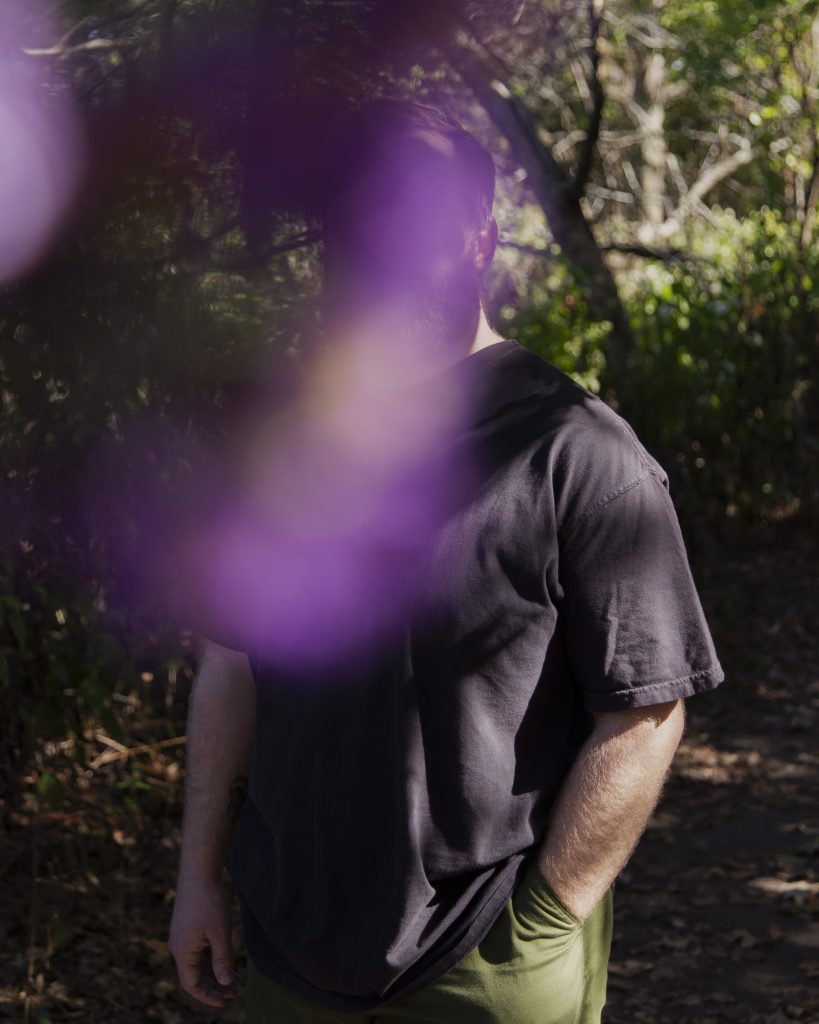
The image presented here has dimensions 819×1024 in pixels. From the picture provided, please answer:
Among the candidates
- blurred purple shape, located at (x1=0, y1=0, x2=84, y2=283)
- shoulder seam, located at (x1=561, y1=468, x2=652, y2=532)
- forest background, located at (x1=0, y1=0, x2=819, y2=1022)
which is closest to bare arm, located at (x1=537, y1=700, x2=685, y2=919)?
shoulder seam, located at (x1=561, y1=468, x2=652, y2=532)

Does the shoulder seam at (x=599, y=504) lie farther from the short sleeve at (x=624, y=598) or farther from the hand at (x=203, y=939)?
the hand at (x=203, y=939)

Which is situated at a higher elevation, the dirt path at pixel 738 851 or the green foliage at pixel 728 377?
the green foliage at pixel 728 377

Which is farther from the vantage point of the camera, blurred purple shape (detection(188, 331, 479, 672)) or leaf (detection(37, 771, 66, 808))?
leaf (detection(37, 771, 66, 808))

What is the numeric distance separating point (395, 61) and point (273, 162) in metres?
0.38

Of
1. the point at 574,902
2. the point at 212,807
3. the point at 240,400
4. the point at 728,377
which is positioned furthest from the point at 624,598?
the point at 728,377

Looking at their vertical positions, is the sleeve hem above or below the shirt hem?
above

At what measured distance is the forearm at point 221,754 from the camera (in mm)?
2010

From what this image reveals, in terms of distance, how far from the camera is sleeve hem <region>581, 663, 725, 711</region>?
1613 millimetres

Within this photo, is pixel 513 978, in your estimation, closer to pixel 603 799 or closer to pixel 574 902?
pixel 574 902

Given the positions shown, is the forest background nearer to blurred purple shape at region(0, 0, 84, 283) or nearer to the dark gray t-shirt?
blurred purple shape at region(0, 0, 84, 283)

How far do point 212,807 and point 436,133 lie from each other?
43.3 inches

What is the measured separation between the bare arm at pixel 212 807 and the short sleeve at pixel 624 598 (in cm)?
63

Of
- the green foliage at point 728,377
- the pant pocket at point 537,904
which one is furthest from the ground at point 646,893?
the pant pocket at point 537,904

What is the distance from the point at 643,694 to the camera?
1613 millimetres
